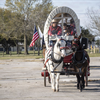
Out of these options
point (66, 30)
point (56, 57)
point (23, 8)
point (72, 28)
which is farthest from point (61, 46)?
point (23, 8)

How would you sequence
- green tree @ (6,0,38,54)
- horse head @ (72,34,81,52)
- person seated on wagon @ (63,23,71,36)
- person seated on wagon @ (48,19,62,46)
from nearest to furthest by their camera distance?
1. horse head @ (72,34,81,52)
2. person seated on wagon @ (63,23,71,36)
3. person seated on wagon @ (48,19,62,46)
4. green tree @ (6,0,38,54)

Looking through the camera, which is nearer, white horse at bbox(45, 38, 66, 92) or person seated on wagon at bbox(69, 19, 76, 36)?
white horse at bbox(45, 38, 66, 92)

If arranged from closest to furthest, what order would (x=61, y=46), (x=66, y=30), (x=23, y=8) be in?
1. (x=61, y=46)
2. (x=66, y=30)
3. (x=23, y=8)

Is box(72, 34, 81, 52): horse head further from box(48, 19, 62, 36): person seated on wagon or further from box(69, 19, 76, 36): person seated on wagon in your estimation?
box(48, 19, 62, 36): person seated on wagon

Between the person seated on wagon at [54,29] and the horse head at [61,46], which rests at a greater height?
the person seated on wagon at [54,29]

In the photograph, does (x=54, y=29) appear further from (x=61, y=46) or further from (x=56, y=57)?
(x=61, y=46)

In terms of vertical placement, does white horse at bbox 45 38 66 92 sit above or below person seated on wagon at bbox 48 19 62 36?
below

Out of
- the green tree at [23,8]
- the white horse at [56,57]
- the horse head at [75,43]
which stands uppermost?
the green tree at [23,8]

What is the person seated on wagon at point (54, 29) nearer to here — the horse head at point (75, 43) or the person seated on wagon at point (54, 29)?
the person seated on wagon at point (54, 29)

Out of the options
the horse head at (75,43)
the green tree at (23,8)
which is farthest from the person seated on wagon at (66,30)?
the green tree at (23,8)

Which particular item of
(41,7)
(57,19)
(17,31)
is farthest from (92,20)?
(57,19)

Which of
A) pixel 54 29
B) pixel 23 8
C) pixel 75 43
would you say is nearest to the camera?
pixel 75 43


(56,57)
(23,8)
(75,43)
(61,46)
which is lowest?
(56,57)

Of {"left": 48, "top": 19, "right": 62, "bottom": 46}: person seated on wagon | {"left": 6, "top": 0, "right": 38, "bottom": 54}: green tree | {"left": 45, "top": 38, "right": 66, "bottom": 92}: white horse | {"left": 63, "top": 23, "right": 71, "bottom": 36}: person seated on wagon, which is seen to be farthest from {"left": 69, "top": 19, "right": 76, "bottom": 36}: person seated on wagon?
{"left": 6, "top": 0, "right": 38, "bottom": 54}: green tree
